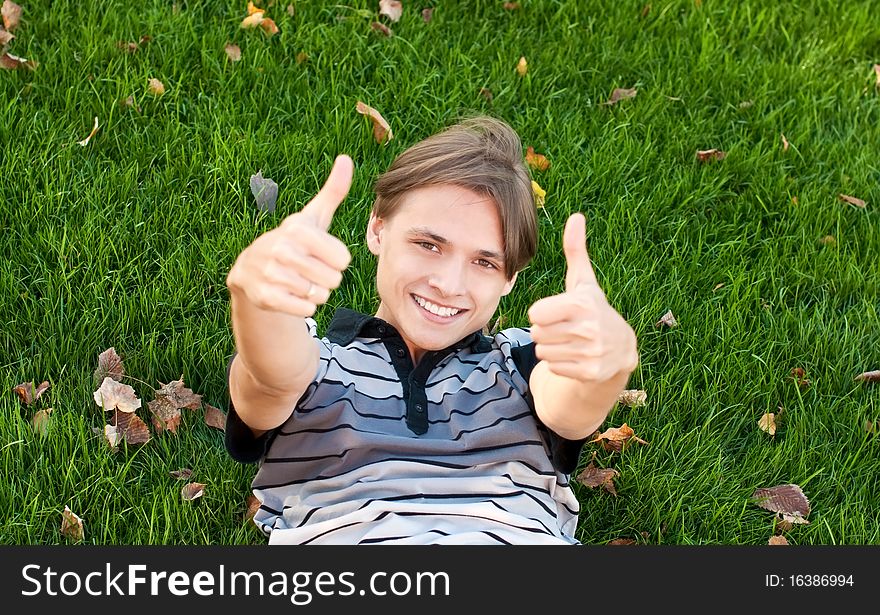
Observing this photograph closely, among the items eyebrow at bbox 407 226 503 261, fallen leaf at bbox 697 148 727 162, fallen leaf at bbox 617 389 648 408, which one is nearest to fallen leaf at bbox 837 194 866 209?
fallen leaf at bbox 697 148 727 162

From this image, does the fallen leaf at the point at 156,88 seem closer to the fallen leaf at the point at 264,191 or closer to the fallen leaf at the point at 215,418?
the fallen leaf at the point at 264,191

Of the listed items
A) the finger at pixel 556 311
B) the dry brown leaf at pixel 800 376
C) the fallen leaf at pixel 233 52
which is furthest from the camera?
the fallen leaf at pixel 233 52

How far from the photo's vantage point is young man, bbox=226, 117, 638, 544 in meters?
2.47

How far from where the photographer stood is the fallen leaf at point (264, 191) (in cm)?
393

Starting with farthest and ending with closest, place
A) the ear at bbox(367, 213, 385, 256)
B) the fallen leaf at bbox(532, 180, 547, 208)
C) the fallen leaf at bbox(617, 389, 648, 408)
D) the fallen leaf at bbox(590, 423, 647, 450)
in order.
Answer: the fallen leaf at bbox(532, 180, 547, 208) → the fallen leaf at bbox(617, 389, 648, 408) → the fallen leaf at bbox(590, 423, 647, 450) → the ear at bbox(367, 213, 385, 256)

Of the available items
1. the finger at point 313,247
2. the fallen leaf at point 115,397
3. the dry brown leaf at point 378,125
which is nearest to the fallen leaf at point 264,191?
the dry brown leaf at point 378,125

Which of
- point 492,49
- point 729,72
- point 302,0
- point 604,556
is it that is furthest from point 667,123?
point 604,556

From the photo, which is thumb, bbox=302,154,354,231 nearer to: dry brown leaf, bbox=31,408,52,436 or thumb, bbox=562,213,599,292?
thumb, bbox=562,213,599,292

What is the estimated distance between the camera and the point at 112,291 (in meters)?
3.46

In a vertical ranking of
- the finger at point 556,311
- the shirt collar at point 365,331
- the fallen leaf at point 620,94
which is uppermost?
the fallen leaf at point 620,94

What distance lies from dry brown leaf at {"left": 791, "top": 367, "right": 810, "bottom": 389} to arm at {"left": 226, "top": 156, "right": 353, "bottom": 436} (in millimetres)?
1984

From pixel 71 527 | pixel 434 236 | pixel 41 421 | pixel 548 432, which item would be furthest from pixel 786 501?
pixel 41 421

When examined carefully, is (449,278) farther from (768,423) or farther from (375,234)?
(768,423)

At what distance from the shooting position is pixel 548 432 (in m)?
2.68
